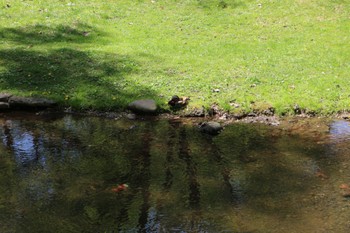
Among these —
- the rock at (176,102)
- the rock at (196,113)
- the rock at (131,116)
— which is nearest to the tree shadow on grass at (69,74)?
the rock at (131,116)

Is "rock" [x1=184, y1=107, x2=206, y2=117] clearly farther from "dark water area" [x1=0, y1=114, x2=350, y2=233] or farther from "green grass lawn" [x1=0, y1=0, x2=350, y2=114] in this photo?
"dark water area" [x1=0, y1=114, x2=350, y2=233]

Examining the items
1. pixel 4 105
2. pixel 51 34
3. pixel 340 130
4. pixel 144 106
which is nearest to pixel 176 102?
pixel 144 106

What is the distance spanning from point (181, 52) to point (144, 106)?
4917mm

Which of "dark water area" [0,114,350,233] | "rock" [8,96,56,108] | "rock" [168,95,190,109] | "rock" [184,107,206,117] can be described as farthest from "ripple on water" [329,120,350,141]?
"rock" [8,96,56,108]

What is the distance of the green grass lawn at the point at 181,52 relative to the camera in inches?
556

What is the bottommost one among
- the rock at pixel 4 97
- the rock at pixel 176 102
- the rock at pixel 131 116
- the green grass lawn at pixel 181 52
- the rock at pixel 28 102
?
the rock at pixel 131 116

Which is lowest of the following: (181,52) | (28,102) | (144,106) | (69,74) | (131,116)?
(131,116)

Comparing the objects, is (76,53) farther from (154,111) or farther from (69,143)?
(69,143)

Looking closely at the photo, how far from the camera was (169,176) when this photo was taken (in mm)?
9586

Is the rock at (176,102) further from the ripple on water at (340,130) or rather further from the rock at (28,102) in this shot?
the ripple on water at (340,130)

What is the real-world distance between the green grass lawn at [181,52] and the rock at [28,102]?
37cm

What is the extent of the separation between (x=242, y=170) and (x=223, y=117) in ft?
11.4

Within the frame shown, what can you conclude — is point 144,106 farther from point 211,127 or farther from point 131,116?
point 211,127

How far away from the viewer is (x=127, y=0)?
2347cm
